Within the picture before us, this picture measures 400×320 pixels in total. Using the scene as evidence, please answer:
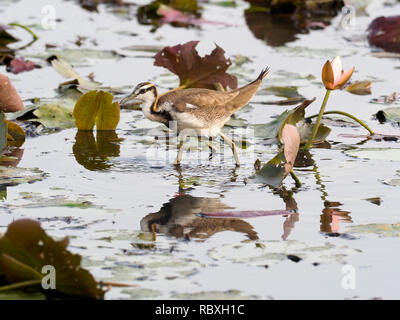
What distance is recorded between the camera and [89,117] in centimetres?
847

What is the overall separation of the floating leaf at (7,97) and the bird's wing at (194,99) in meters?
1.32

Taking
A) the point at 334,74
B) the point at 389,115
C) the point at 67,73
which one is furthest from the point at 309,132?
the point at 67,73

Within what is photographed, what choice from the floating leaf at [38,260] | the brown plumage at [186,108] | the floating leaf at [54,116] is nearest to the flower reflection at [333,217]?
the brown plumage at [186,108]

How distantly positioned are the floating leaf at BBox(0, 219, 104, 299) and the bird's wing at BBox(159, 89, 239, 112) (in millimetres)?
2913

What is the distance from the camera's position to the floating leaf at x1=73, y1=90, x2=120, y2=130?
8.22 m

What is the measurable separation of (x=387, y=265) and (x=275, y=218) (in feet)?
3.56

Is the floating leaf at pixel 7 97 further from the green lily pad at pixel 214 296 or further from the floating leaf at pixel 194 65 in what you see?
the green lily pad at pixel 214 296

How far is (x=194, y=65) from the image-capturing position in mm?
8578

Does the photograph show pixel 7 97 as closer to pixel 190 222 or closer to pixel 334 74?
pixel 190 222

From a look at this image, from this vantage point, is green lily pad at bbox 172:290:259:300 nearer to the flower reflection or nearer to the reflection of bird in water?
the reflection of bird in water

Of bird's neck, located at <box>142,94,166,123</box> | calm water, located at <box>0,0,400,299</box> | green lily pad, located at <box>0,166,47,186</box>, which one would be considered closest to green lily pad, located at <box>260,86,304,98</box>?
calm water, located at <box>0,0,400,299</box>

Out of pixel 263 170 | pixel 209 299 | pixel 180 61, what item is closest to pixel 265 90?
pixel 180 61

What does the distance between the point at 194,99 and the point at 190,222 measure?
1.76 m

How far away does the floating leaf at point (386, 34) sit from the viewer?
12.2 metres
